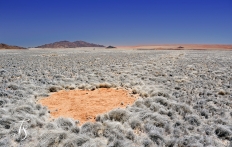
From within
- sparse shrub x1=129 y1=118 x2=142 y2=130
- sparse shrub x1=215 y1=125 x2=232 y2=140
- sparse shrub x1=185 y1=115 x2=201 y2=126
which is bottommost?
sparse shrub x1=215 y1=125 x2=232 y2=140

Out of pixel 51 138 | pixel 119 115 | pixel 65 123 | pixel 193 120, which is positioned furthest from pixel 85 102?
pixel 193 120

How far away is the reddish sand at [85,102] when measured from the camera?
6907mm

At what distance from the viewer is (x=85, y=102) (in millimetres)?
8078

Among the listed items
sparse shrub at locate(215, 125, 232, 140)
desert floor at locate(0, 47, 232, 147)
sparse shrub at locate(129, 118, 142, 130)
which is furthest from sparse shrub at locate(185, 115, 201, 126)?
sparse shrub at locate(129, 118, 142, 130)

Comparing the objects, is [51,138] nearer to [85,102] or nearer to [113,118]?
[113,118]

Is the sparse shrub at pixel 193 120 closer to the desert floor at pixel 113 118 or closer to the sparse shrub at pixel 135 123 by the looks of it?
the desert floor at pixel 113 118

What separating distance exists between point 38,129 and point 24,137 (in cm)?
58

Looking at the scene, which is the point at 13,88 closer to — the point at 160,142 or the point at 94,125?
the point at 94,125

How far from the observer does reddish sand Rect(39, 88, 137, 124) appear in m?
6.91

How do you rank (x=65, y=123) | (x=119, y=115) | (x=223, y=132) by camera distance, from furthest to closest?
(x=119, y=115) < (x=65, y=123) < (x=223, y=132)

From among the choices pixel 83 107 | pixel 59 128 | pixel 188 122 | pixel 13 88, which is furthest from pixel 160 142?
pixel 13 88

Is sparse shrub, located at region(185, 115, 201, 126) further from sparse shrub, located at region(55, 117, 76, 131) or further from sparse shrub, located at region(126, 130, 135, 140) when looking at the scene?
sparse shrub, located at region(55, 117, 76, 131)

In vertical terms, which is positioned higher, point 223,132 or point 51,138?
point 51,138

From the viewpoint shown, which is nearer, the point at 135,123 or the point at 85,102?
the point at 135,123
